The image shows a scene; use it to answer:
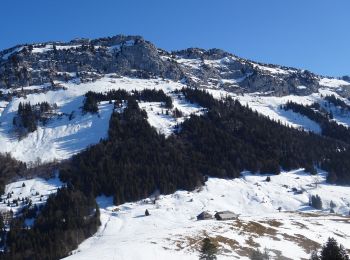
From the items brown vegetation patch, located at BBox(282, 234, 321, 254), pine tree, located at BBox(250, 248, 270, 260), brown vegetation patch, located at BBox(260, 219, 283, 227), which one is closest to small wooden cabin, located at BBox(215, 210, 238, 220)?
brown vegetation patch, located at BBox(260, 219, 283, 227)

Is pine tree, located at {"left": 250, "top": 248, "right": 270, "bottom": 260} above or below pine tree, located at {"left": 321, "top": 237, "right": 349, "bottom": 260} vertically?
below

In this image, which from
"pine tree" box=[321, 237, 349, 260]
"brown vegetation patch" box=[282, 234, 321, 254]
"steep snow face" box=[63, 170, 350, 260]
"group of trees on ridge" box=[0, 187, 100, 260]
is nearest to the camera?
"pine tree" box=[321, 237, 349, 260]

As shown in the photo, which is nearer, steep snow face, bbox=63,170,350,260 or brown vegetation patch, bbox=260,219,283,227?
steep snow face, bbox=63,170,350,260

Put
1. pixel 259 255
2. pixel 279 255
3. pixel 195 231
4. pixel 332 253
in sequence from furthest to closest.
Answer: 1. pixel 195 231
2. pixel 279 255
3. pixel 259 255
4. pixel 332 253

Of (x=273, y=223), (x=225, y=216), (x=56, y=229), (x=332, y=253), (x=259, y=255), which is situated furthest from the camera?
(x=56, y=229)

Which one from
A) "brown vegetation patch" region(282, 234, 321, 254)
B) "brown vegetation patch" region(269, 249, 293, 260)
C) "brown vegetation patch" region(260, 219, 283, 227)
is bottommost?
"brown vegetation patch" region(282, 234, 321, 254)

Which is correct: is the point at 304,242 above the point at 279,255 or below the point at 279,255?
below

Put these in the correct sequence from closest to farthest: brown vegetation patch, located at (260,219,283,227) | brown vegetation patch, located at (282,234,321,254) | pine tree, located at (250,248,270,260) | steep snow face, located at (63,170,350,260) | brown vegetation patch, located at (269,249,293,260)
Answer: pine tree, located at (250,248,270,260) < steep snow face, located at (63,170,350,260) < brown vegetation patch, located at (269,249,293,260) < brown vegetation patch, located at (282,234,321,254) < brown vegetation patch, located at (260,219,283,227)

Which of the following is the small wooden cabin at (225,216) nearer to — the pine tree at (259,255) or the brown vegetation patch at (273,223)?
the brown vegetation patch at (273,223)

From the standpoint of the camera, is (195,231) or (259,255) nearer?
(259,255)

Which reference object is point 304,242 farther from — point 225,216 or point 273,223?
point 225,216

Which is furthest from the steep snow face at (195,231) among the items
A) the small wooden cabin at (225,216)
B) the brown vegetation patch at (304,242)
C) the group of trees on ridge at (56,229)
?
the group of trees on ridge at (56,229)

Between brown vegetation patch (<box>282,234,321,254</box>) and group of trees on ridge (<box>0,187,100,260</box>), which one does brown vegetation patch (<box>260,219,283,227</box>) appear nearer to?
brown vegetation patch (<box>282,234,321,254</box>)

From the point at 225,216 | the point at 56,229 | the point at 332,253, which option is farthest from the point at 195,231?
the point at 332,253
